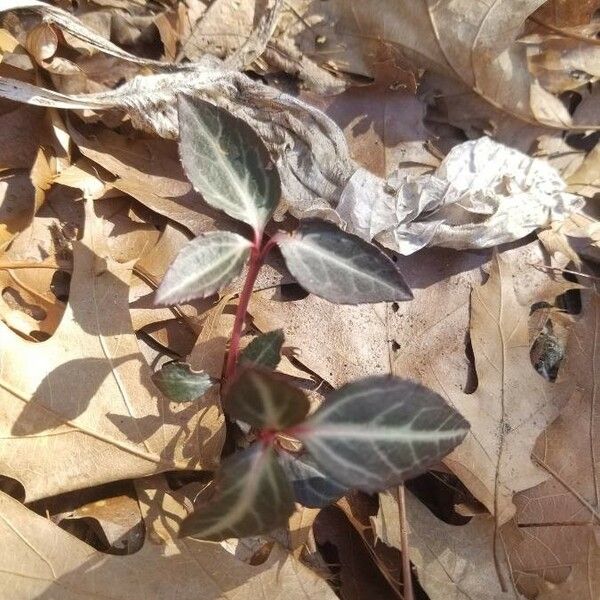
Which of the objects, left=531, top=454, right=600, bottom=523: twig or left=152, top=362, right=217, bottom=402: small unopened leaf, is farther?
left=531, top=454, right=600, bottom=523: twig

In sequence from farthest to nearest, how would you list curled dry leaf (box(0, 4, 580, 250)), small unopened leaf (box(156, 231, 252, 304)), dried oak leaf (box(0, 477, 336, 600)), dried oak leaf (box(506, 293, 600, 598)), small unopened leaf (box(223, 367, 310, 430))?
curled dry leaf (box(0, 4, 580, 250))
dried oak leaf (box(506, 293, 600, 598))
dried oak leaf (box(0, 477, 336, 600))
small unopened leaf (box(156, 231, 252, 304))
small unopened leaf (box(223, 367, 310, 430))

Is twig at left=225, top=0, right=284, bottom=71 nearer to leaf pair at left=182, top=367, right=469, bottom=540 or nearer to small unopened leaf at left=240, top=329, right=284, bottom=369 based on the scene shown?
small unopened leaf at left=240, top=329, right=284, bottom=369

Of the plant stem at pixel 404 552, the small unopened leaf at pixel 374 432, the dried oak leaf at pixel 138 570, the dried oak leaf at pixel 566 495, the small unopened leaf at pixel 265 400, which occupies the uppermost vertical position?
the small unopened leaf at pixel 265 400

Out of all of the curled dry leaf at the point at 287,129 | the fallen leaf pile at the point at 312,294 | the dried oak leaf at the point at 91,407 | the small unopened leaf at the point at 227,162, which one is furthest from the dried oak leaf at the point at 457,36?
the dried oak leaf at the point at 91,407

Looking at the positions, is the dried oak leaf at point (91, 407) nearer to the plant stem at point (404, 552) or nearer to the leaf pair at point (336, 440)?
the leaf pair at point (336, 440)

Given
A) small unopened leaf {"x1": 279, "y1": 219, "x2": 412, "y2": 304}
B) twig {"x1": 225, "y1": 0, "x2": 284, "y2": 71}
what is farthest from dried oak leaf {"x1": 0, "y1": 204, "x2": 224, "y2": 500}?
twig {"x1": 225, "y1": 0, "x2": 284, "y2": 71}

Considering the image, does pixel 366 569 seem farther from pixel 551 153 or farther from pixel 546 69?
pixel 546 69

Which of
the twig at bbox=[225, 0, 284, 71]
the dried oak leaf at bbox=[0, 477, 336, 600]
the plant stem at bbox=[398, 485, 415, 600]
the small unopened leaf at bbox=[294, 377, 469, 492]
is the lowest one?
the plant stem at bbox=[398, 485, 415, 600]
